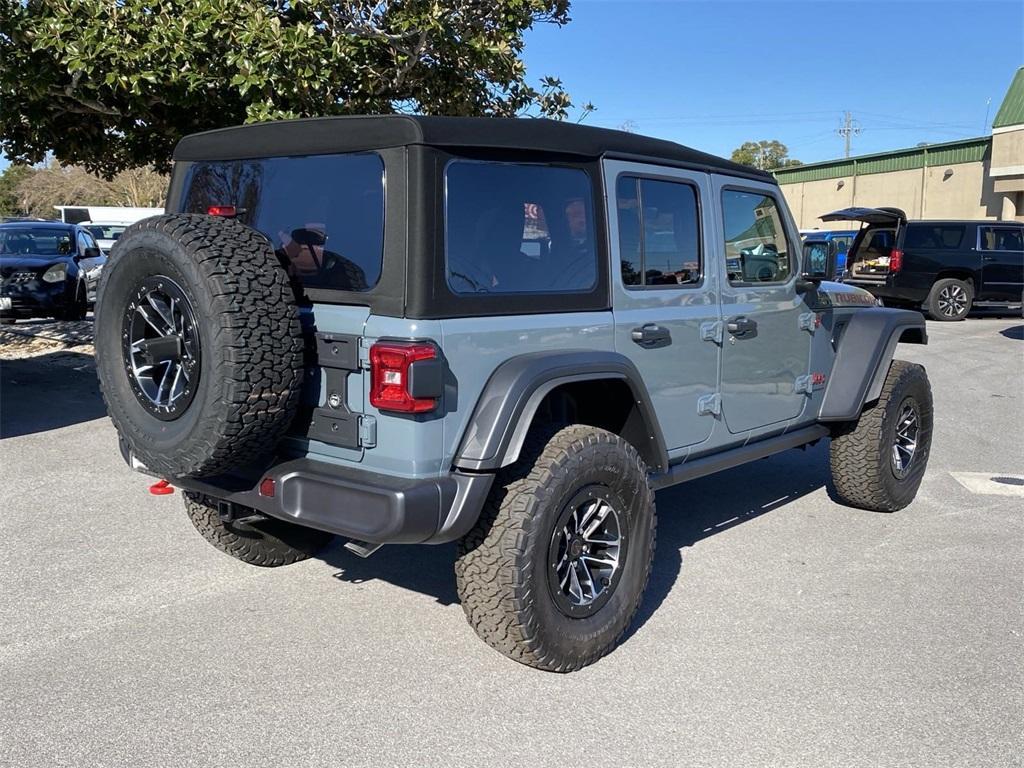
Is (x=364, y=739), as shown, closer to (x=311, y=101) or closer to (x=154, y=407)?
(x=154, y=407)

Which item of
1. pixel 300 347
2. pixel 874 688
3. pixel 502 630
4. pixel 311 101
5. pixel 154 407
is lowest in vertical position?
pixel 874 688

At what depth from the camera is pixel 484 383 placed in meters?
3.33

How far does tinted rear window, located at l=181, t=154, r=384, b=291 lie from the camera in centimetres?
334

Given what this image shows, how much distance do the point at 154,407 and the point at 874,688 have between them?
2854 millimetres

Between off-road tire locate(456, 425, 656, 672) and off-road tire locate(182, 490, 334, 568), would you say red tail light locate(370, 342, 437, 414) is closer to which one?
off-road tire locate(456, 425, 656, 672)

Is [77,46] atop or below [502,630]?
atop

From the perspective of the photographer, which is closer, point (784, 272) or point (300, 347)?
point (300, 347)

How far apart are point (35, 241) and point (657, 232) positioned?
1254 centimetres

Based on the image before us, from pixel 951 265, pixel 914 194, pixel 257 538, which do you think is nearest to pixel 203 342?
pixel 257 538

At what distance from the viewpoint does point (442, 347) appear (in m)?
3.17

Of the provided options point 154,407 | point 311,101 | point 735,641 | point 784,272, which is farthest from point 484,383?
point 311,101

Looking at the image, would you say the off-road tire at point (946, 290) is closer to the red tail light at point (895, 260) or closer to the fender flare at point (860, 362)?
the red tail light at point (895, 260)

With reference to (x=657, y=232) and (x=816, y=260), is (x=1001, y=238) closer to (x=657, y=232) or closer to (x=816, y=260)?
(x=816, y=260)

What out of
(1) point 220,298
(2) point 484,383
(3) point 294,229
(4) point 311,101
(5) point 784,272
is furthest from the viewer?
(4) point 311,101
